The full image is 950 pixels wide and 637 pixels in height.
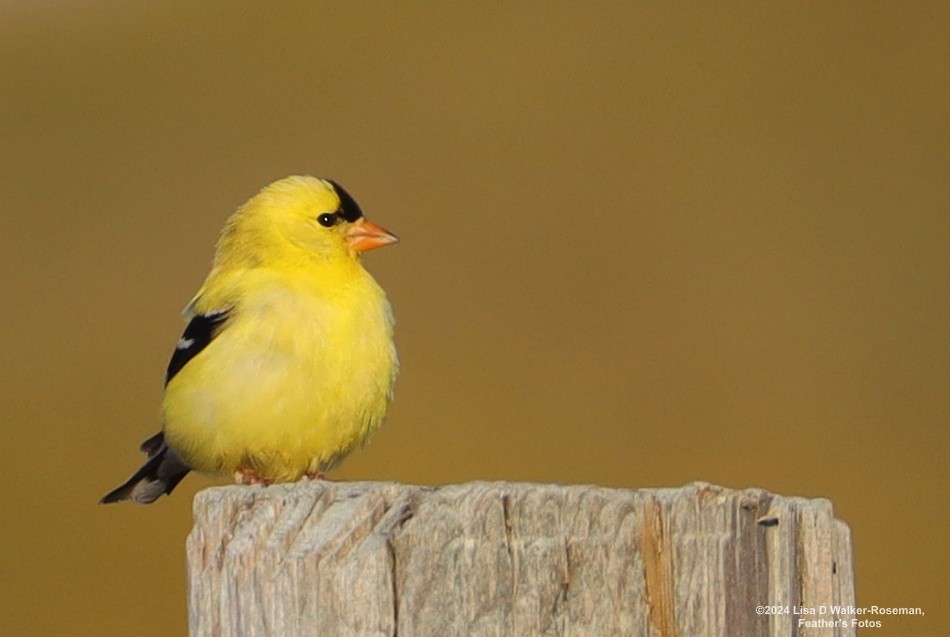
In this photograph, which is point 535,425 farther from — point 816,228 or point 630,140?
point 630,140

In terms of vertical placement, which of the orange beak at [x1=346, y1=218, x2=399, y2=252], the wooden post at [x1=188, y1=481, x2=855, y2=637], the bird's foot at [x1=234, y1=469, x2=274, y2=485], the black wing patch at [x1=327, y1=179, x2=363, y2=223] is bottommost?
the wooden post at [x1=188, y1=481, x2=855, y2=637]

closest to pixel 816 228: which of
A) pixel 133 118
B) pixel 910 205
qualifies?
pixel 910 205

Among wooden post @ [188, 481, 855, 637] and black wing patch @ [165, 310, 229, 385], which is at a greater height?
black wing patch @ [165, 310, 229, 385]

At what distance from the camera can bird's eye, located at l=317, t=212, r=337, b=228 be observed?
18.9 ft

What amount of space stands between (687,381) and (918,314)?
2132mm

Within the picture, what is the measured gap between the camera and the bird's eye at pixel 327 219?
5.77 m

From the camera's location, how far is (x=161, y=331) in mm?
13562

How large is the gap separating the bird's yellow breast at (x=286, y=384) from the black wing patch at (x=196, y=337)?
5 centimetres

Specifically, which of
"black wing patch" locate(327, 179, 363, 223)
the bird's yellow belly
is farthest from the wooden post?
"black wing patch" locate(327, 179, 363, 223)

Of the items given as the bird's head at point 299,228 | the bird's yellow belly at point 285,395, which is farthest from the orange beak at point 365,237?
the bird's yellow belly at point 285,395

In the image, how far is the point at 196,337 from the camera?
5344mm

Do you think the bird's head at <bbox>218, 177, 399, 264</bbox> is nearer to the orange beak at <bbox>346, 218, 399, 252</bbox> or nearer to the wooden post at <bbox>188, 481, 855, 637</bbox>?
the orange beak at <bbox>346, 218, 399, 252</bbox>

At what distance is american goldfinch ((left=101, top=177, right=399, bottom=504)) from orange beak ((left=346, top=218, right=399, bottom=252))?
42mm

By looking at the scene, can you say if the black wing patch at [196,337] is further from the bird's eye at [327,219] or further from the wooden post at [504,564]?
the wooden post at [504,564]
